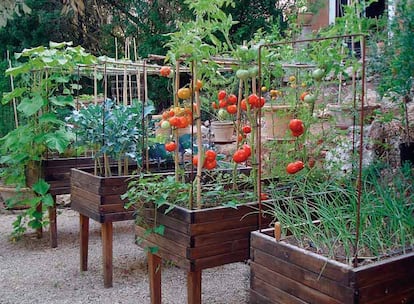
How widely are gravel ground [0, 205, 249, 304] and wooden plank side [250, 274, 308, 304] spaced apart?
3.96 ft

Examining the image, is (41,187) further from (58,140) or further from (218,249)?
(218,249)

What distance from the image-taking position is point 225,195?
2834 millimetres

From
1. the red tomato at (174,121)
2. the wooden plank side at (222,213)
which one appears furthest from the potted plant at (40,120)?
the wooden plank side at (222,213)

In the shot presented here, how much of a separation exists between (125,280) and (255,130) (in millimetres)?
1543

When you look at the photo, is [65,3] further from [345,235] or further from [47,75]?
[345,235]

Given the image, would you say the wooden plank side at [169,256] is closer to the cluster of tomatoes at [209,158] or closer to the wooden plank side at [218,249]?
the wooden plank side at [218,249]

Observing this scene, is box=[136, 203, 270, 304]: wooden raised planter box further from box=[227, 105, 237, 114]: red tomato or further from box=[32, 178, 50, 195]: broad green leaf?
box=[32, 178, 50, 195]: broad green leaf

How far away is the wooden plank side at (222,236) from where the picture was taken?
2564mm

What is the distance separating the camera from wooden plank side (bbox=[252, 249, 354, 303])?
1732mm

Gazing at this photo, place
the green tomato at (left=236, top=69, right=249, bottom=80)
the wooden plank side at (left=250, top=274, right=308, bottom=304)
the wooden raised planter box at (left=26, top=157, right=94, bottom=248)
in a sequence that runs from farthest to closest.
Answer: the wooden raised planter box at (left=26, top=157, right=94, bottom=248) → the green tomato at (left=236, top=69, right=249, bottom=80) → the wooden plank side at (left=250, top=274, right=308, bottom=304)

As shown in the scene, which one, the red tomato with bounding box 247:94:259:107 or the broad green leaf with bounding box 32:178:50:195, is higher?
the red tomato with bounding box 247:94:259:107

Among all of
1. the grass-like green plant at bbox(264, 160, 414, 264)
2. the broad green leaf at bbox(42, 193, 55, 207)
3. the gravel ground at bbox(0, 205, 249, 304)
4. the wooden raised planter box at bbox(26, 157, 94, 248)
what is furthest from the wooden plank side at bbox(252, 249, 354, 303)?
the wooden raised planter box at bbox(26, 157, 94, 248)

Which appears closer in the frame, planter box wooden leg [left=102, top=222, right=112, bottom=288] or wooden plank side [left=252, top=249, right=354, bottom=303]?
wooden plank side [left=252, top=249, right=354, bottom=303]

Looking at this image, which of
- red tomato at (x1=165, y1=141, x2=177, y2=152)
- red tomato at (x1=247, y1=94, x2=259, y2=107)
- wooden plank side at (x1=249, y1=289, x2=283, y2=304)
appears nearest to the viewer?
wooden plank side at (x1=249, y1=289, x2=283, y2=304)
